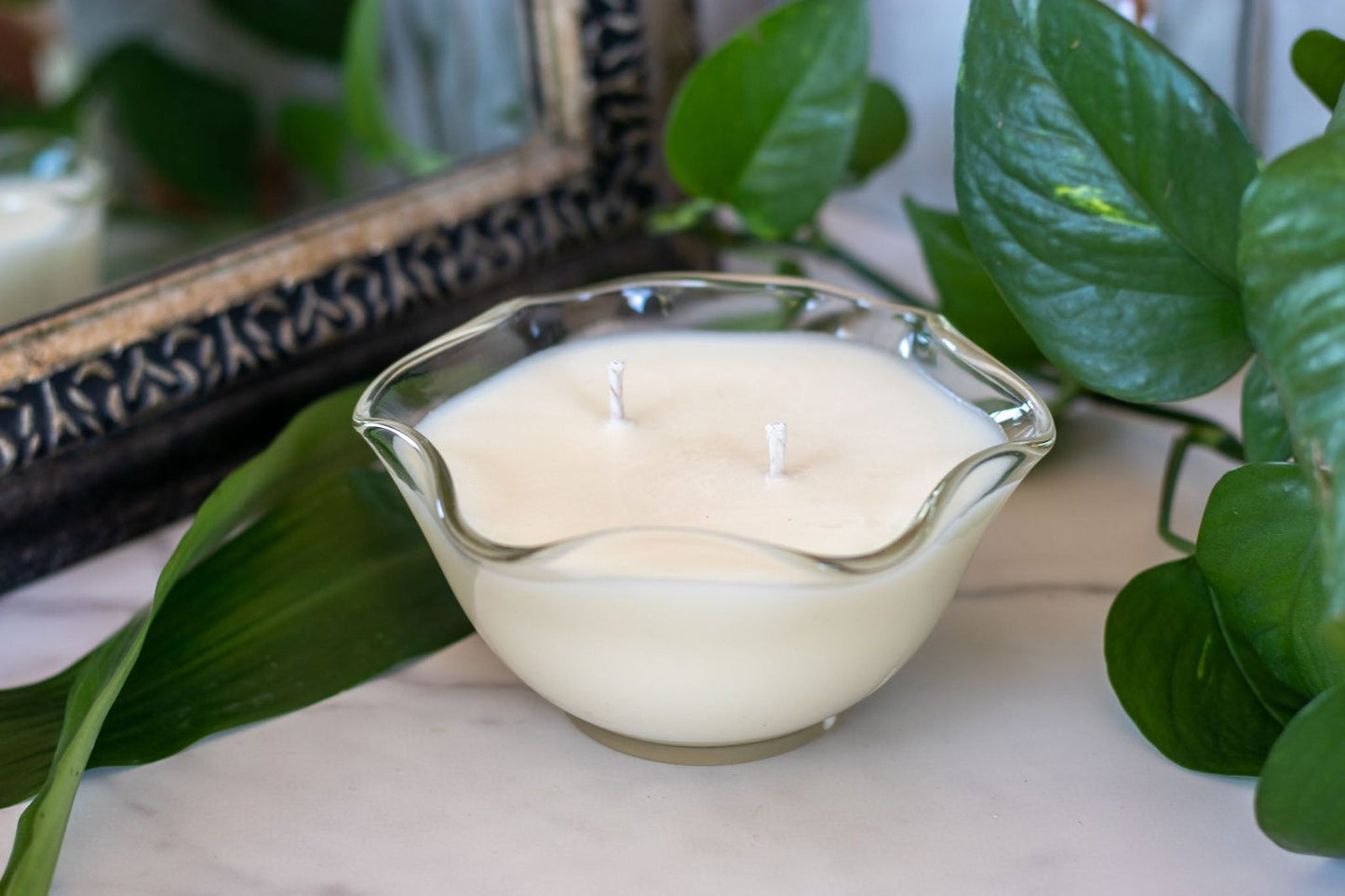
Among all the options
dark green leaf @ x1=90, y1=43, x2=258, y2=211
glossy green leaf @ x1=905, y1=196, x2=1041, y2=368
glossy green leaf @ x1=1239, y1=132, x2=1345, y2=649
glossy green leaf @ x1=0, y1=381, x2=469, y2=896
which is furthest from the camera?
dark green leaf @ x1=90, y1=43, x2=258, y2=211

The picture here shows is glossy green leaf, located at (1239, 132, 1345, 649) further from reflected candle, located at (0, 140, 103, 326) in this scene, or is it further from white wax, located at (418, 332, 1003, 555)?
reflected candle, located at (0, 140, 103, 326)

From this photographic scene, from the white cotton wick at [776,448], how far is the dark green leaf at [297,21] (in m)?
0.31

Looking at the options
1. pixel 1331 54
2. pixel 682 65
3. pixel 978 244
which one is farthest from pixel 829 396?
pixel 682 65

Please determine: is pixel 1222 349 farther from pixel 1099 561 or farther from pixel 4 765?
pixel 4 765

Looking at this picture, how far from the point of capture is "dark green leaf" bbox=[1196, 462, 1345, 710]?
295mm

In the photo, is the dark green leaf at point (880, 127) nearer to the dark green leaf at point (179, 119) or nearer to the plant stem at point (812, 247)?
the plant stem at point (812, 247)

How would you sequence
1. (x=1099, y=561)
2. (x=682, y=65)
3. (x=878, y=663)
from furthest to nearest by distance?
(x=682, y=65), (x=1099, y=561), (x=878, y=663)

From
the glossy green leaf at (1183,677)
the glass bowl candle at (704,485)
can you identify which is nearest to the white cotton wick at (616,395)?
the glass bowl candle at (704,485)

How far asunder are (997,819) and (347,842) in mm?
147

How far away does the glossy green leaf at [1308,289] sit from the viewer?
0.23m

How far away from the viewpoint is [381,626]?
0.38 meters

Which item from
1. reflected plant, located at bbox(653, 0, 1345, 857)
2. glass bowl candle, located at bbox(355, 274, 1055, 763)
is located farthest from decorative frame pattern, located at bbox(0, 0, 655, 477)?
reflected plant, located at bbox(653, 0, 1345, 857)

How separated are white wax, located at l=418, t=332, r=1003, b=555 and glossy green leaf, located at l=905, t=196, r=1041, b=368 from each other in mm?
76

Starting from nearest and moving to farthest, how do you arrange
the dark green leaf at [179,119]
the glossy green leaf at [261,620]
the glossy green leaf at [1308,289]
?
1. the glossy green leaf at [1308,289]
2. the glossy green leaf at [261,620]
3. the dark green leaf at [179,119]
